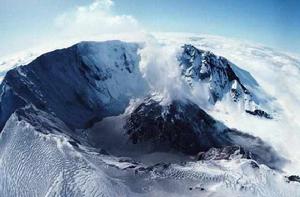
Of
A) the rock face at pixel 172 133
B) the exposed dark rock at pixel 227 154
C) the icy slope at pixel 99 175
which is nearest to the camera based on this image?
the icy slope at pixel 99 175

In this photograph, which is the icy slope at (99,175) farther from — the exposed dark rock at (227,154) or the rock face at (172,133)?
the rock face at (172,133)

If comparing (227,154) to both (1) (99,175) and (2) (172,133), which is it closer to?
(2) (172,133)

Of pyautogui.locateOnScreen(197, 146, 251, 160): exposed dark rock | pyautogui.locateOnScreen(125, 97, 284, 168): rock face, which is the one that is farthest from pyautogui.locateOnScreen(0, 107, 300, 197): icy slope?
pyautogui.locateOnScreen(125, 97, 284, 168): rock face

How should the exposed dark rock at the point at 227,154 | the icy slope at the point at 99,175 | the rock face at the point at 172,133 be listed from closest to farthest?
the icy slope at the point at 99,175 → the exposed dark rock at the point at 227,154 → the rock face at the point at 172,133

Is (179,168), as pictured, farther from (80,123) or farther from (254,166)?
(80,123)

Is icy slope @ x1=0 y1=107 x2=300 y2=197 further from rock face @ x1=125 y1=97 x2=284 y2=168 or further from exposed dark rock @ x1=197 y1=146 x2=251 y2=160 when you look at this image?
rock face @ x1=125 y1=97 x2=284 y2=168

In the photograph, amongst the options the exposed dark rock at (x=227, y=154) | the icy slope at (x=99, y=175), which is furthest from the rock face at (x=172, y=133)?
the icy slope at (x=99, y=175)

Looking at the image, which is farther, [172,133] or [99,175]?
[172,133]

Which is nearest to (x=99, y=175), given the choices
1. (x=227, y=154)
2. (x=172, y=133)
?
(x=227, y=154)

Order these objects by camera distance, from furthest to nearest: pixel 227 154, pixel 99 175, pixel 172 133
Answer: pixel 172 133, pixel 227 154, pixel 99 175

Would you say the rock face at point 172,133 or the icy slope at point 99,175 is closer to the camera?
the icy slope at point 99,175

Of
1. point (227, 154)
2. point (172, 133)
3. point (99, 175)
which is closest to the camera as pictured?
point (99, 175)

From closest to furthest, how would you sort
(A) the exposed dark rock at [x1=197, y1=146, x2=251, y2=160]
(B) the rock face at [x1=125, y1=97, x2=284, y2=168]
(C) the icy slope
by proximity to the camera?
(C) the icy slope
(A) the exposed dark rock at [x1=197, y1=146, x2=251, y2=160]
(B) the rock face at [x1=125, y1=97, x2=284, y2=168]
